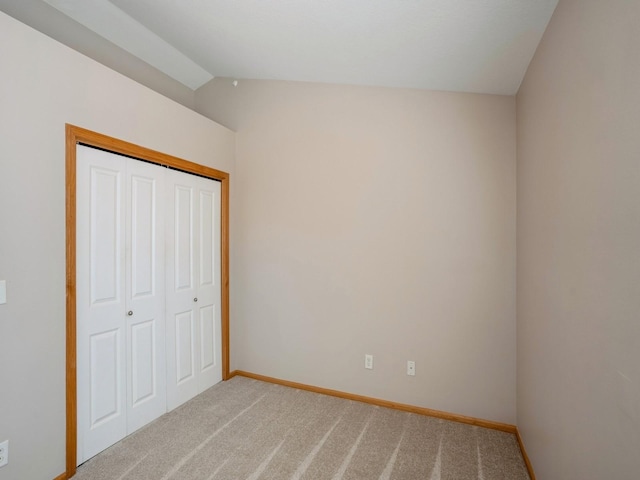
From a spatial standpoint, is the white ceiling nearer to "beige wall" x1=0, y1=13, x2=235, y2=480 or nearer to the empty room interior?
the empty room interior

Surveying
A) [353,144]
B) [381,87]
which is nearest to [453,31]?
[381,87]

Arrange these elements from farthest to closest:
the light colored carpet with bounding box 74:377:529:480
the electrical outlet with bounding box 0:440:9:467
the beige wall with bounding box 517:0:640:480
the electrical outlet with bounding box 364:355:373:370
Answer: the electrical outlet with bounding box 364:355:373:370
the light colored carpet with bounding box 74:377:529:480
the electrical outlet with bounding box 0:440:9:467
the beige wall with bounding box 517:0:640:480

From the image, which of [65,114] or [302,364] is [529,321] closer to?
[302,364]

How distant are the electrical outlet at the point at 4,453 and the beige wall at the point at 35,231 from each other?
25mm

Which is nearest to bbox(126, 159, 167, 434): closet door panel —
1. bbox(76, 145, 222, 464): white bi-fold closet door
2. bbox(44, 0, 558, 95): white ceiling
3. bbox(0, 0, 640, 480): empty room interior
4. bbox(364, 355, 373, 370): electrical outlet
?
bbox(76, 145, 222, 464): white bi-fold closet door

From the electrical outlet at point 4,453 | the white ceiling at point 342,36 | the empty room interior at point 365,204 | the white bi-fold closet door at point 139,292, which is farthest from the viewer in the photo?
the white bi-fold closet door at point 139,292

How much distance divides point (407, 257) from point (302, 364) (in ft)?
4.69

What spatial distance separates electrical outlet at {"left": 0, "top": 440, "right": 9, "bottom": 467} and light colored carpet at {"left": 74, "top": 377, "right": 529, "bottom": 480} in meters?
0.43

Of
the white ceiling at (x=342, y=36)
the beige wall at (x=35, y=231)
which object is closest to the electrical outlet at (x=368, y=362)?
the beige wall at (x=35, y=231)

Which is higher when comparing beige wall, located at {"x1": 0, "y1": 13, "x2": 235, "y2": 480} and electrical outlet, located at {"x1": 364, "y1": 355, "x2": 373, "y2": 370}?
beige wall, located at {"x1": 0, "y1": 13, "x2": 235, "y2": 480}

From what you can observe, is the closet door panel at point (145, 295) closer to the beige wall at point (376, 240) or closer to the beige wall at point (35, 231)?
the beige wall at point (35, 231)

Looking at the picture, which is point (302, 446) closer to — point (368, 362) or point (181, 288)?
point (368, 362)

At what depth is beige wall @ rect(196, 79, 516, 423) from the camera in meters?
2.63

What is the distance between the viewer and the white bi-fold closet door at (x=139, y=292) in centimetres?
217
